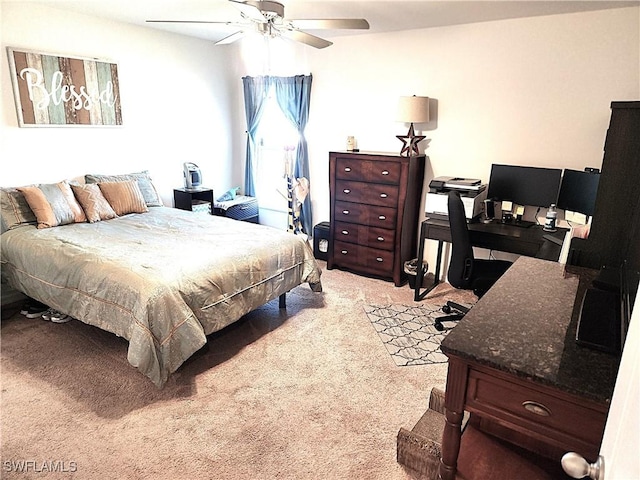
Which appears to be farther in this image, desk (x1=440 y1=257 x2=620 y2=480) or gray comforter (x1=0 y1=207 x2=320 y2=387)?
gray comforter (x1=0 y1=207 x2=320 y2=387)

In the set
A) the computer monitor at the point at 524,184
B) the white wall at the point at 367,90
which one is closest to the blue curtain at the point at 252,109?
the white wall at the point at 367,90

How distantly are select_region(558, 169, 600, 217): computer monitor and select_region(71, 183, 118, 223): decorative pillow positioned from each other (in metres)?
3.85

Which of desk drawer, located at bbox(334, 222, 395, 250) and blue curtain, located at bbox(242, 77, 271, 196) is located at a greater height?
blue curtain, located at bbox(242, 77, 271, 196)

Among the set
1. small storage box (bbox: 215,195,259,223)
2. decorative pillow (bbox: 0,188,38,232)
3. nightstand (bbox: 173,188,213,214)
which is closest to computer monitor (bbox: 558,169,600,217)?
small storage box (bbox: 215,195,259,223)

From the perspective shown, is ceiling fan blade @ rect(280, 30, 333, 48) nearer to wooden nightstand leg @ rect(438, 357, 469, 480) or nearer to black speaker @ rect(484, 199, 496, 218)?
black speaker @ rect(484, 199, 496, 218)

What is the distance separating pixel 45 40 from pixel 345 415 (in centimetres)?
387

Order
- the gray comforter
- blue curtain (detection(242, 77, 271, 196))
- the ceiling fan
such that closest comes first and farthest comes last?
the gray comforter → the ceiling fan → blue curtain (detection(242, 77, 271, 196))

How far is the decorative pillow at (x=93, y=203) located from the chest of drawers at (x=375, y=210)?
7.00 ft

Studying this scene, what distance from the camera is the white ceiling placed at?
118 inches

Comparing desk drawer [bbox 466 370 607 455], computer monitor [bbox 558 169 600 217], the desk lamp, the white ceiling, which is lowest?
desk drawer [bbox 466 370 607 455]

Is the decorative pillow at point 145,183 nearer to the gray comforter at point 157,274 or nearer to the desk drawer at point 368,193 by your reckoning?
the gray comforter at point 157,274

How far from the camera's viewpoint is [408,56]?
12.8 feet

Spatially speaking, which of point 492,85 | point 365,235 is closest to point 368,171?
point 365,235

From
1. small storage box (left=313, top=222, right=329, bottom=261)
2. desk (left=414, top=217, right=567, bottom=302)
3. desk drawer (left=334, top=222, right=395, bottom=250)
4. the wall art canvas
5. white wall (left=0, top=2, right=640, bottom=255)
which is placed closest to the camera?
desk (left=414, top=217, right=567, bottom=302)
